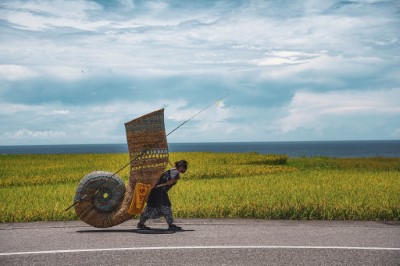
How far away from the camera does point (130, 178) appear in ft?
29.6

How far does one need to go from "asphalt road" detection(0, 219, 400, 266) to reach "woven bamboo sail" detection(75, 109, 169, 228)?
0.35 m

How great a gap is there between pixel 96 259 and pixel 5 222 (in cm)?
472

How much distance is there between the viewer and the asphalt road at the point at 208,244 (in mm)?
6668

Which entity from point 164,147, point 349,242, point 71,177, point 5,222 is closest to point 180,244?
point 164,147

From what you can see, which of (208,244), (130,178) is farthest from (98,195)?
(208,244)

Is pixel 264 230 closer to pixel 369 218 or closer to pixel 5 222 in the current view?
pixel 369 218

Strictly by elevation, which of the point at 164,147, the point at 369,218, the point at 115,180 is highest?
the point at 164,147

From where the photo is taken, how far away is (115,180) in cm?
913

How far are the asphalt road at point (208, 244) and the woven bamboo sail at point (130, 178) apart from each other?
1.15 ft

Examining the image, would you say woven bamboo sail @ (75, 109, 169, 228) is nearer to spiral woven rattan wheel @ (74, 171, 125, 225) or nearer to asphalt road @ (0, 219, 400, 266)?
spiral woven rattan wheel @ (74, 171, 125, 225)

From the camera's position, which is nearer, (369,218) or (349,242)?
(349,242)

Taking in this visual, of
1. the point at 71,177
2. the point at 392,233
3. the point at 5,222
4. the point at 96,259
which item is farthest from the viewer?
the point at 71,177

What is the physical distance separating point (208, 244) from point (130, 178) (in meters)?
2.19

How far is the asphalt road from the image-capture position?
667 cm
